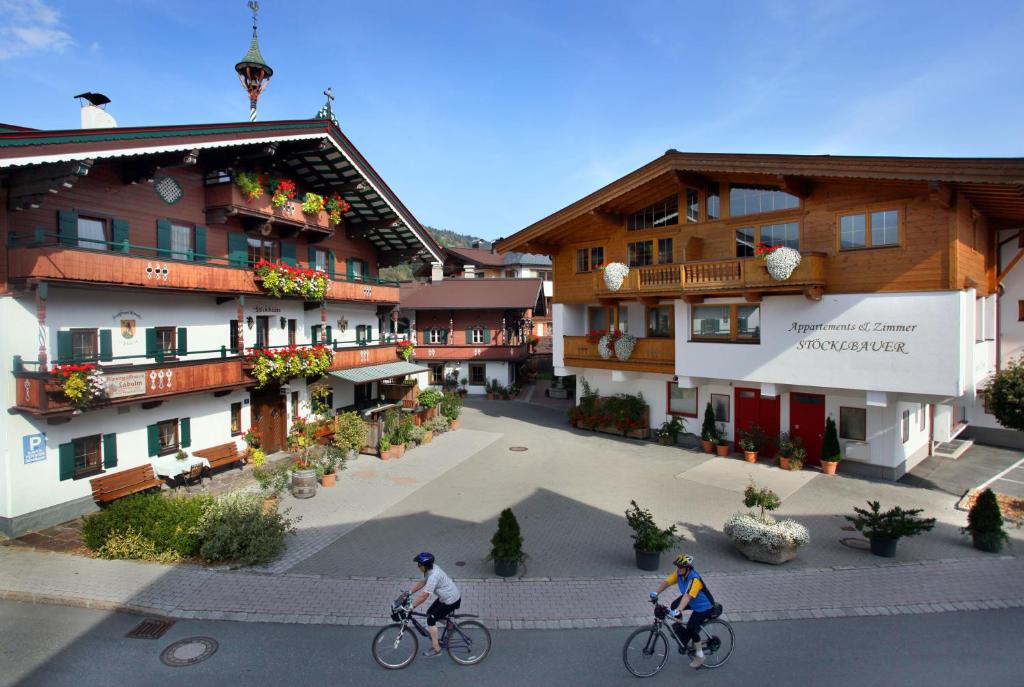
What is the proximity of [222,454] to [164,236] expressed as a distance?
23.6 feet

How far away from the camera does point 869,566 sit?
12258 millimetres

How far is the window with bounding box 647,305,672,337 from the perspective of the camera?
2414 centimetres

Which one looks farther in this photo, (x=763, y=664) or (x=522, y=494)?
(x=522, y=494)

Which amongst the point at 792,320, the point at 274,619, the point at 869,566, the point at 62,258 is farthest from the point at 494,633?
the point at 792,320

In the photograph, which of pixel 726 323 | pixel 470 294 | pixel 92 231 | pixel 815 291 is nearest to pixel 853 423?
pixel 815 291

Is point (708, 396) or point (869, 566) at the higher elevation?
point (708, 396)

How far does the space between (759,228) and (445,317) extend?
22.9 meters

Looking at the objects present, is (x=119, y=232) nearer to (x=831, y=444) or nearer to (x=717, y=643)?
(x=717, y=643)

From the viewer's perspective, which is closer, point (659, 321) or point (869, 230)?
point (869, 230)

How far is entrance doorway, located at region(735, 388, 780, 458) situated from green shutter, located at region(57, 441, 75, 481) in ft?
70.1

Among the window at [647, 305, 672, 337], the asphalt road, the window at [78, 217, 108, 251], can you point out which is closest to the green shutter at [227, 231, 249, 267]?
the window at [78, 217, 108, 251]

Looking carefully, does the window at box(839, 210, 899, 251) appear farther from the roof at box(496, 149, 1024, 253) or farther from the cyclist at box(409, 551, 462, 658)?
the cyclist at box(409, 551, 462, 658)

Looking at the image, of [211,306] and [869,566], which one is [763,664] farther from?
[211,306]

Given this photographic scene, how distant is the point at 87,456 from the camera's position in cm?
1548
